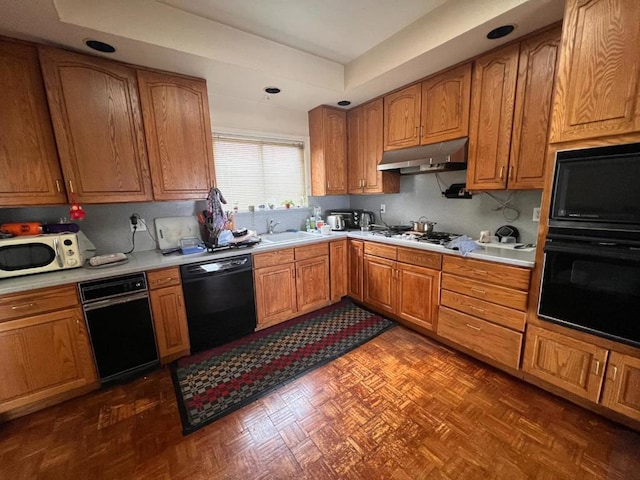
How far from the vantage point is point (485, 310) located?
203 cm

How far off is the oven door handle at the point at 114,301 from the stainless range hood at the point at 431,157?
2.55 metres

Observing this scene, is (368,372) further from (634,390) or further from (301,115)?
(301,115)

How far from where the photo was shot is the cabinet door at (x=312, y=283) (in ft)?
9.59

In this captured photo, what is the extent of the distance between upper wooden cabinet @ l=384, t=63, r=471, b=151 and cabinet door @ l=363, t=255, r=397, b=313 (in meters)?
1.28

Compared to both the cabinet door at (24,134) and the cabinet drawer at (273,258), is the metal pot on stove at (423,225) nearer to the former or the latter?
the cabinet drawer at (273,258)

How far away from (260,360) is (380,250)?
63.3 inches

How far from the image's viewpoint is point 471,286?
2096mm

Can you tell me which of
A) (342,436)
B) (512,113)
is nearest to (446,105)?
(512,113)

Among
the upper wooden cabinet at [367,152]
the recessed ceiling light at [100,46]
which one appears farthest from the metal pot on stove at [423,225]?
the recessed ceiling light at [100,46]

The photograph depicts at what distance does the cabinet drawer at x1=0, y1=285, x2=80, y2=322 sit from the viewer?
161 cm

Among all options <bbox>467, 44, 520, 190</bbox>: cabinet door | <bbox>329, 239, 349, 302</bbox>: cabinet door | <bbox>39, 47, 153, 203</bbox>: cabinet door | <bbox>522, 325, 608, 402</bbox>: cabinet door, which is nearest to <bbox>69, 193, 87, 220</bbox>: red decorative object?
<bbox>39, 47, 153, 203</bbox>: cabinet door

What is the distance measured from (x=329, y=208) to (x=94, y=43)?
9.16ft

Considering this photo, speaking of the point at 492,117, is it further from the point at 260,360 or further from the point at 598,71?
the point at 260,360

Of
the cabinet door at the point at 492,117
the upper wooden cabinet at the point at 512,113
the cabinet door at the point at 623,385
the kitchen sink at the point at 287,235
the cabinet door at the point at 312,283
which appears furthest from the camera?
the kitchen sink at the point at 287,235
